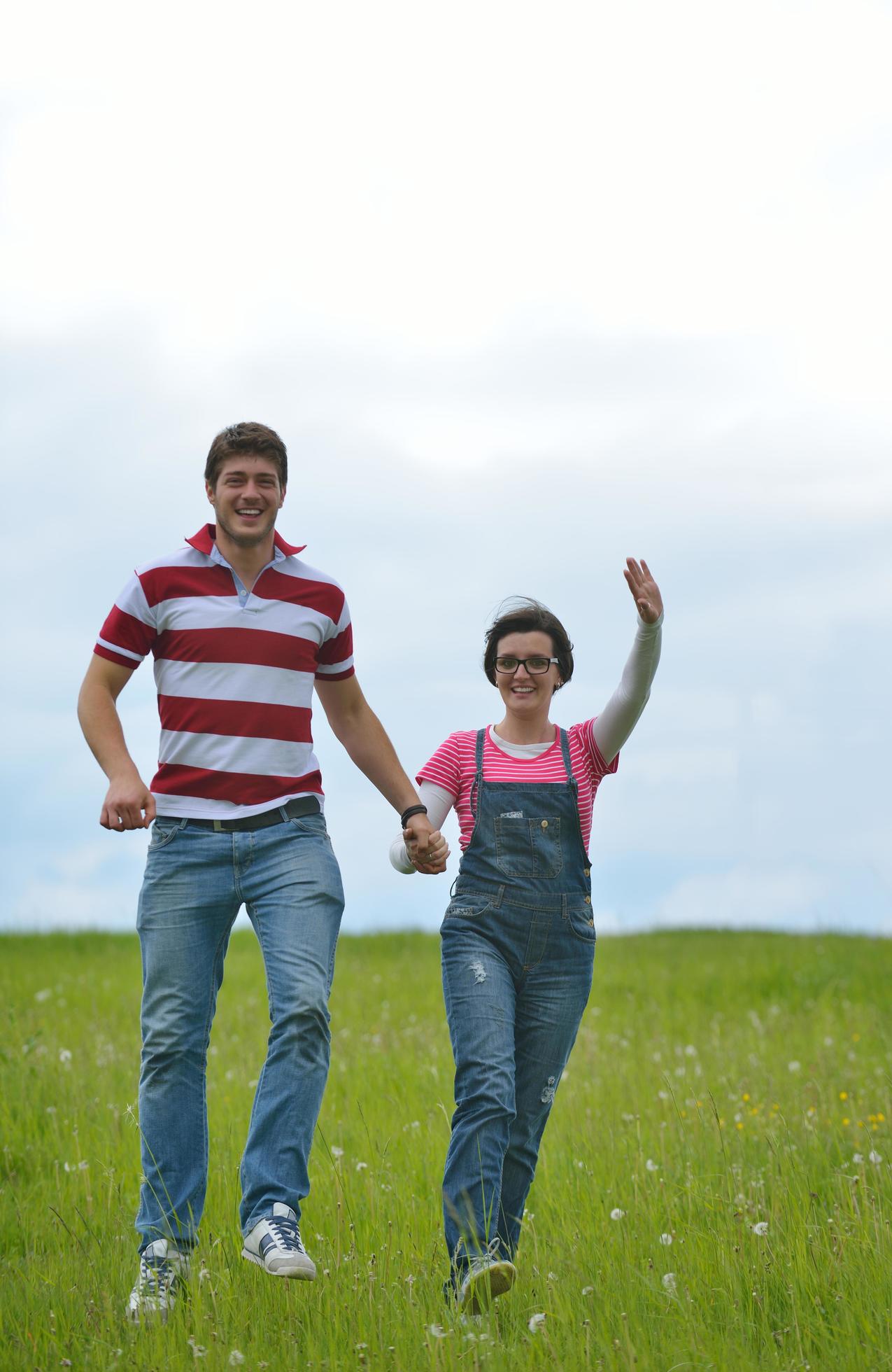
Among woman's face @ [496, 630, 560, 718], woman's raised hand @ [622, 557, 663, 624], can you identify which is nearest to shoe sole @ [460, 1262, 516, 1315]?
→ woman's face @ [496, 630, 560, 718]

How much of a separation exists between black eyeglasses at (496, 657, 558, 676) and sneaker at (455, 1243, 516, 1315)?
2.21 metres

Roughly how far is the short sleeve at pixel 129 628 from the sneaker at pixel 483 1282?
2.75 meters

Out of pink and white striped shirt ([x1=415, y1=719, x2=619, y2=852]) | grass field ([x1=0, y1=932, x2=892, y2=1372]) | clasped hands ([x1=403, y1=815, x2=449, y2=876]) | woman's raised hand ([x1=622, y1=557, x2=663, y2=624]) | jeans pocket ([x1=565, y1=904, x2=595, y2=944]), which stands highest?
Answer: woman's raised hand ([x1=622, y1=557, x2=663, y2=624])

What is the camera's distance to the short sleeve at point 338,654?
19.2 feet

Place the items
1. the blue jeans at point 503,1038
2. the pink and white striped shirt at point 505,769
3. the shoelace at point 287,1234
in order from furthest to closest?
the pink and white striped shirt at point 505,769
the blue jeans at point 503,1038
the shoelace at point 287,1234

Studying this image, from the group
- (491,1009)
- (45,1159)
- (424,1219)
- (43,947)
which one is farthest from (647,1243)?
(43,947)

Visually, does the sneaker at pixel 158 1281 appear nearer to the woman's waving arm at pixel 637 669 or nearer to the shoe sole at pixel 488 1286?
the shoe sole at pixel 488 1286

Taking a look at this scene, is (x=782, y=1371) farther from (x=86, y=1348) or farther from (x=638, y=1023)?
(x=638, y=1023)

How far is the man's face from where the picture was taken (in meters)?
5.53

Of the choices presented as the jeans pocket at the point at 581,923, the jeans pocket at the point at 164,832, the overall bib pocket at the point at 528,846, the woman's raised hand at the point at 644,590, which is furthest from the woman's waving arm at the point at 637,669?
the jeans pocket at the point at 164,832

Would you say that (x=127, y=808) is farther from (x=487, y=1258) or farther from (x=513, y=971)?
(x=487, y=1258)

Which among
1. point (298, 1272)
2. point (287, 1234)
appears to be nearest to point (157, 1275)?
point (287, 1234)

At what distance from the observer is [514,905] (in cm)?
514

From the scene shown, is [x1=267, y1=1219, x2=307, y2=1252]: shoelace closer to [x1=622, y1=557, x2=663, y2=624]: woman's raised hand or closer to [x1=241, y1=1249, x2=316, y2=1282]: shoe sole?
[x1=241, y1=1249, x2=316, y2=1282]: shoe sole
